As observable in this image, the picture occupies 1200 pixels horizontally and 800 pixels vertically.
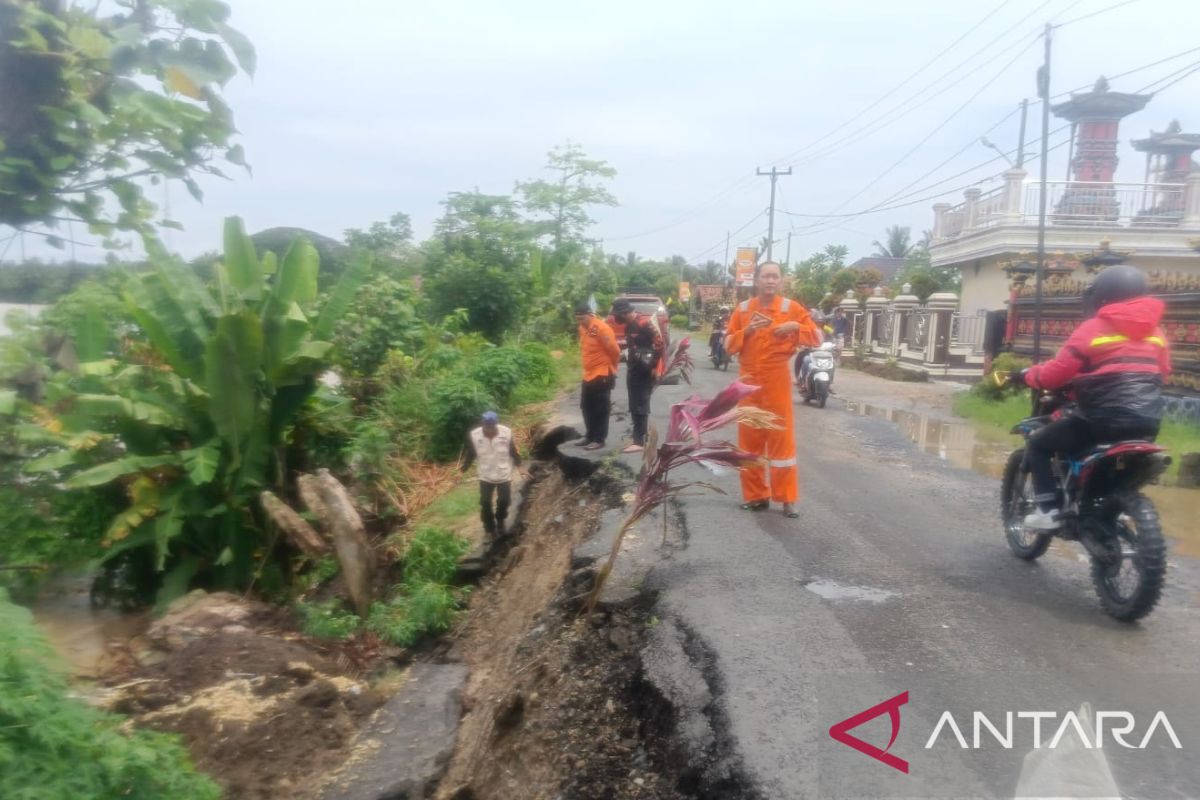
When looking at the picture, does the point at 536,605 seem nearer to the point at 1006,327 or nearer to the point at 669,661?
the point at 669,661

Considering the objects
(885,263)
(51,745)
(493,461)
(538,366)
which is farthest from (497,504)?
(885,263)

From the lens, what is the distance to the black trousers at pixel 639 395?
8.80 metres

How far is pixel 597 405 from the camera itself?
926 centimetres

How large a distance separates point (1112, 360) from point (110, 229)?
4.55 metres

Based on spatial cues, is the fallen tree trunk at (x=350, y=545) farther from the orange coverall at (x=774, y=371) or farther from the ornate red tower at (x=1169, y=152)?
the ornate red tower at (x=1169, y=152)

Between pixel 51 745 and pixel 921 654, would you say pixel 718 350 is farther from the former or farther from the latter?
pixel 51 745

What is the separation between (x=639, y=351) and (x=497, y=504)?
1922 mm

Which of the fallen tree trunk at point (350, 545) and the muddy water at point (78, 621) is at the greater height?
the fallen tree trunk at point (350, 545)

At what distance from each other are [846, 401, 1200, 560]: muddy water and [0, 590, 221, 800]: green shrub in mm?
5264

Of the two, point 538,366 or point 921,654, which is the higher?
point 538,366

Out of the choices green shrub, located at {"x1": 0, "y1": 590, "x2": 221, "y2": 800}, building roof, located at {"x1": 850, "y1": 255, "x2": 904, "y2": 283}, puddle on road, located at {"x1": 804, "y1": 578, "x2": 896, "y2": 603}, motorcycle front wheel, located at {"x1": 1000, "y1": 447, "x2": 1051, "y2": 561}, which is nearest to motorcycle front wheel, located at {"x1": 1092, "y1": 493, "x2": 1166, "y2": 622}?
motorcycle front wheel, located at {"x1": 1000, "y1": 447, "x2": 1051, "y2": 561}

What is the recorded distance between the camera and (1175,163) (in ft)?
88.5

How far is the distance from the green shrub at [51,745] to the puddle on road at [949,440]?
25.8ft

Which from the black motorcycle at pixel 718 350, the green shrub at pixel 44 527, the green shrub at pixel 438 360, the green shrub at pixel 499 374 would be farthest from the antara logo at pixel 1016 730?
the black motorcycle at pixel 718 350
